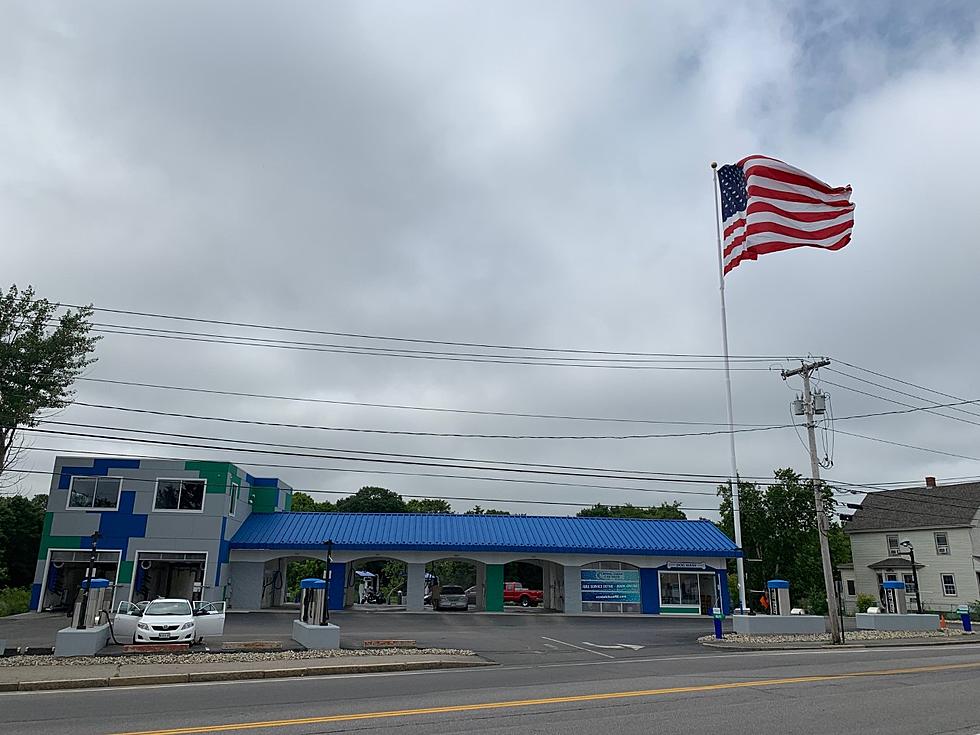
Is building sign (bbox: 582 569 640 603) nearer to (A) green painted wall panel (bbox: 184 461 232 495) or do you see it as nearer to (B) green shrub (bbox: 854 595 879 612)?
(B) green shrub (bbox: 854 595 879 612)

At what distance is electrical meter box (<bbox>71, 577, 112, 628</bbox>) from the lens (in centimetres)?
2019

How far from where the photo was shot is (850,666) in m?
18.0

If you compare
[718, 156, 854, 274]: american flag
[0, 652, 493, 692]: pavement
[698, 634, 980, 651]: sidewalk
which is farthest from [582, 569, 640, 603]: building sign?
[0, 652, 493, 692]: pavement

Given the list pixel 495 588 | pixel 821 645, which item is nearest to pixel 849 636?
pixel 821 645

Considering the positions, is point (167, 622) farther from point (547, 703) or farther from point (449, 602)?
point (449, 602)

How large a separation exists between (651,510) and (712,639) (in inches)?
2288

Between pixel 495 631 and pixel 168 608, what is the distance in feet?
40.9

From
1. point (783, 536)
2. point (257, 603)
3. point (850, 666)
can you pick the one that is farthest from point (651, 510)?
point (850, 666)

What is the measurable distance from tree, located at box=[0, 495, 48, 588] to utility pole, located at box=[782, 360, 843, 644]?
42699mm

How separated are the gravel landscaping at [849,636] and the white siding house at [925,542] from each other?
15.4 m

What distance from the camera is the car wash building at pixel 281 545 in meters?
38.7

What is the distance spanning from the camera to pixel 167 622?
2181 cm

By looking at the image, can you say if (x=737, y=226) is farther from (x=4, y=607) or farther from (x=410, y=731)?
(x=4, y=607)

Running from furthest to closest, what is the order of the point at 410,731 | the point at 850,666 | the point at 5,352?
the point at 5,352
the point at 850,666
the point at 410,731
